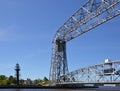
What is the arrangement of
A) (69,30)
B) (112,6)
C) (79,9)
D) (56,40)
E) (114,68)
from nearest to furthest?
(112,6) → (114,68) → (79,9) → (69,30) → (56,40)

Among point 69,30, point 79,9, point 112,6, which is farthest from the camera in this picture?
point 69,30

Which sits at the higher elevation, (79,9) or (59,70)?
(79,9)

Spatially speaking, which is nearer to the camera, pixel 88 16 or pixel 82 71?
pixel 88 16

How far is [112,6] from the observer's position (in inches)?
2153

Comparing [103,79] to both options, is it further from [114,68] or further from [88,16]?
[88,16]

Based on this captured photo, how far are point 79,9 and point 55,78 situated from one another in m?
23.9

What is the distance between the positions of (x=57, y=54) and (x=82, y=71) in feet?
34.9

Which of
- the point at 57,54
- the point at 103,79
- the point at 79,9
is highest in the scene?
the point at 79,9

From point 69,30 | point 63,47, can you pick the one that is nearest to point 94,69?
point 69,30

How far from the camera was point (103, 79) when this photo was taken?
212ft

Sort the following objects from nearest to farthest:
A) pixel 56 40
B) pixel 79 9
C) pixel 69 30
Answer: pixel 79 9 < pixel 69 30 < pixel 56 40

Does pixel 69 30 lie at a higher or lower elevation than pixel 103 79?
higher

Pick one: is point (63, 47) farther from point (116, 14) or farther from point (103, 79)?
point (116, 14)

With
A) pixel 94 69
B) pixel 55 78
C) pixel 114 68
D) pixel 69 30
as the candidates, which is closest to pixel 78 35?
pixel 69 30
